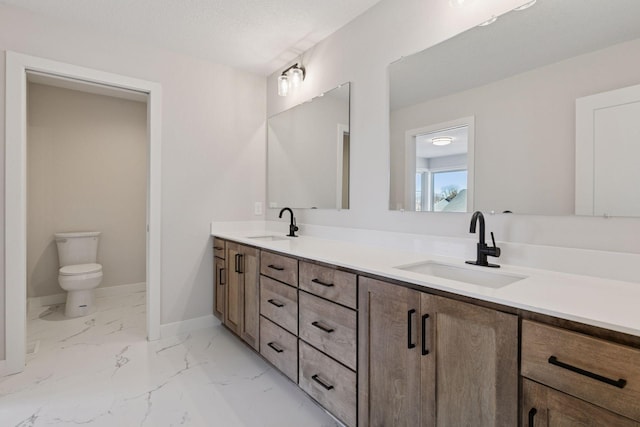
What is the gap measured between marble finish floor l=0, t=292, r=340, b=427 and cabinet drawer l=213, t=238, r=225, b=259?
667 mm

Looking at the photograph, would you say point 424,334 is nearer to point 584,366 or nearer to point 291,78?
point 584,366

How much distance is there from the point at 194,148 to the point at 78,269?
5.60 ft

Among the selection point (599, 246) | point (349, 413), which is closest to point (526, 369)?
point (599, 246)

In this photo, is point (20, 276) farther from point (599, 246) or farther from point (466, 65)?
point (599, 246)

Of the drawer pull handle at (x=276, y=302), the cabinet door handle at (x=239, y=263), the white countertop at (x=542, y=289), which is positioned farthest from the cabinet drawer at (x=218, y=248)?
the white countertop at (x=542, y=289)

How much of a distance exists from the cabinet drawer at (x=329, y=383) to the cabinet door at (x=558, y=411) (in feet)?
2.32

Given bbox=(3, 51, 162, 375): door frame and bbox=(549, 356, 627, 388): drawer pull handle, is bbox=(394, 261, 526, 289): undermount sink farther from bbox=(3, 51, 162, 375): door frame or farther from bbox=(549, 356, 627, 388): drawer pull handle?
bbox=(3, 51, 162, 375): door frame

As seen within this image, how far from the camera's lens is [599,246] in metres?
1.23

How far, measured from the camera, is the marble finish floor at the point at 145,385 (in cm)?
165

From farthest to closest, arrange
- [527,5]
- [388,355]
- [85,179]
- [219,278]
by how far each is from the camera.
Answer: [85,179], [219,278], [527,5], [388,355]

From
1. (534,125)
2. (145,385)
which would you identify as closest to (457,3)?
(534,125)

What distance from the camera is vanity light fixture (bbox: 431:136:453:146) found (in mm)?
1679

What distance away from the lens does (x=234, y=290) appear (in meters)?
2.49

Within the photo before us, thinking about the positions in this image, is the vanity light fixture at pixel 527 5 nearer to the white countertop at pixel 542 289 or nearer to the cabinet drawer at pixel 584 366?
the white countertop at pixel 542 289
